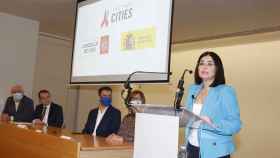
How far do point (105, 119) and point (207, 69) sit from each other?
1653 mm

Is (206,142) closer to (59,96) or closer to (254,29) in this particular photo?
(254,29)

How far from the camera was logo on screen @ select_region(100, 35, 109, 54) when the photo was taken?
328 centimetres

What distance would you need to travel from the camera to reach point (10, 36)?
564 cm

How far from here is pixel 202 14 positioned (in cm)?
499

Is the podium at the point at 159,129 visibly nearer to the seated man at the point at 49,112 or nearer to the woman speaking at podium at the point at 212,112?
the woman speaking at podium at the point at 212,112

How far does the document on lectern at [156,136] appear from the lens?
65.2 inches

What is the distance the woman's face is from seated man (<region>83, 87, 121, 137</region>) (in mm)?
1565

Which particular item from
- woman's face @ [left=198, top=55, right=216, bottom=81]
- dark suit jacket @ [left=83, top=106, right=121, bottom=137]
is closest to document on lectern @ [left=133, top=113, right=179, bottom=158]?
woman's face @ [left=198, top=55, right=216, bottom=81]

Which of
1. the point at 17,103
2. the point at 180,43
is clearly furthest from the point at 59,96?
the point at 180,43

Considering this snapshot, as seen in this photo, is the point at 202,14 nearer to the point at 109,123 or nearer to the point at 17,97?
the point at 109,123

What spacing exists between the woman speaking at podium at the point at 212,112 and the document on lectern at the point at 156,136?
175 millimetres

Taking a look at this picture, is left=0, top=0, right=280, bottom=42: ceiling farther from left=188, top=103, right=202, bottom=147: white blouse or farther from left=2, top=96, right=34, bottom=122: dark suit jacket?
left=188, top=103, right=202, bottom=147: white blouse

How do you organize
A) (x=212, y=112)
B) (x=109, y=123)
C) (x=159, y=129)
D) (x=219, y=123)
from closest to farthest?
(x=159, y=129) → (x=219, y=123) → (x=212, y=112) → (x=109, y=123)

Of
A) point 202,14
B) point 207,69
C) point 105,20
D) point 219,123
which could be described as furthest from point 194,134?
point 202,14
